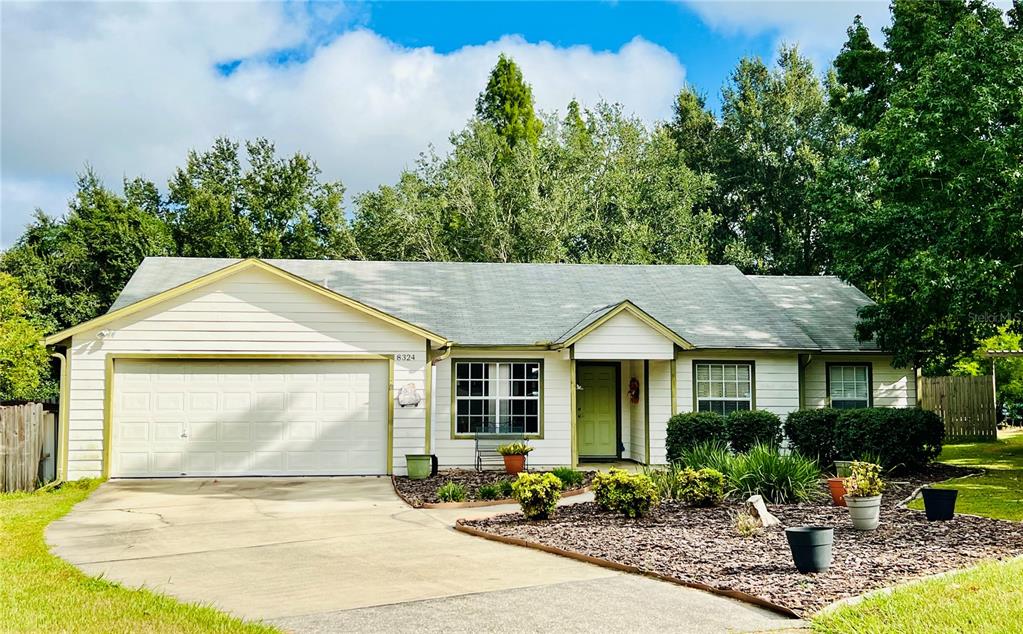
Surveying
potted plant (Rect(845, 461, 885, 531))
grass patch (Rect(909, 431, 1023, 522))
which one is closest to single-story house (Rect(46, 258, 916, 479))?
grass patch (Rect(909, 431, 1023, 522))

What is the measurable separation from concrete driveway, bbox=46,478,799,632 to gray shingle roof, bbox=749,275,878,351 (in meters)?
10.6

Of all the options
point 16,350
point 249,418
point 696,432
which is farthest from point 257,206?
point 696,432

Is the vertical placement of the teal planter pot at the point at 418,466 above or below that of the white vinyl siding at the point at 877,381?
below

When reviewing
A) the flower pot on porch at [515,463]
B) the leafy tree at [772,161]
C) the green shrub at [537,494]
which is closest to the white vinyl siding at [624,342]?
the flower pot on porch at [515,463]

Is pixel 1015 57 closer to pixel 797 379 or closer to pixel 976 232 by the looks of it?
pixel 976 232

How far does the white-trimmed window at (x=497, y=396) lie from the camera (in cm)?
1803

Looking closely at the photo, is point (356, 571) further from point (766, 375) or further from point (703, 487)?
point (766, 375)

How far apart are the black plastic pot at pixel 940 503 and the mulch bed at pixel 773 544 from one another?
152mm

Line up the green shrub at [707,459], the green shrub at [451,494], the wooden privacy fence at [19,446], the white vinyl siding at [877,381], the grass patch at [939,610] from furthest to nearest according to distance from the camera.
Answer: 1. the white vinyl siding at [877,381]
2. the wooden privacy fence at [19,446]
3. the green shrub at [451,494]
4. the green shrub at [707,459]
5. the grass patch at [939,610]

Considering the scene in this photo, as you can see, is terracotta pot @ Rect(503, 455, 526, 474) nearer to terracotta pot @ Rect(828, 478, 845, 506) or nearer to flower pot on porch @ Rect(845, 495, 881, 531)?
terracotta pot @ Rect(828, 478, 845, 506)

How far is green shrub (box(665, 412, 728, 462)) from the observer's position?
16.0 m

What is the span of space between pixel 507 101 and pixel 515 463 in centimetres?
2945

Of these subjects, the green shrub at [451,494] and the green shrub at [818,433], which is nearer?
the green shrub at [451,494]

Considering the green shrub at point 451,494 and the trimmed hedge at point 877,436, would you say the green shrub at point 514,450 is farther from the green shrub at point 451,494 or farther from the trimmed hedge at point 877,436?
the trimmed hedge at point 877,436
